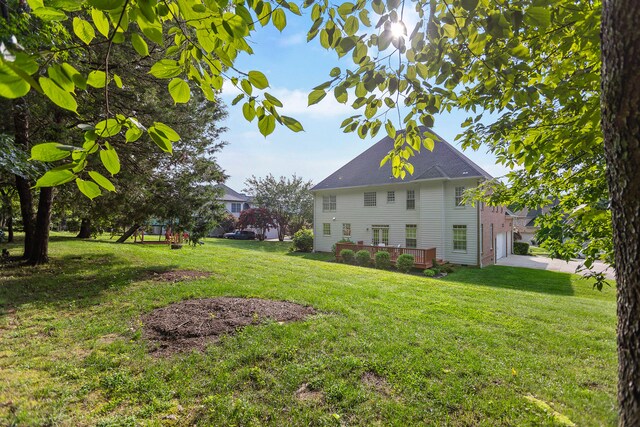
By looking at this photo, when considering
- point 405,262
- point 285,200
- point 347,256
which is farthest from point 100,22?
point 285,200

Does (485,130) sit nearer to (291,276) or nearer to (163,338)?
(163,338)

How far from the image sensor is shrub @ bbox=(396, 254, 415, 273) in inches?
617

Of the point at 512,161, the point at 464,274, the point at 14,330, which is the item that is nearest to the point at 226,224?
the point at 464,274

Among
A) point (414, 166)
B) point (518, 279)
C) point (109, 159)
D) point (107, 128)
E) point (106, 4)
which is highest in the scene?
point (414, 166)

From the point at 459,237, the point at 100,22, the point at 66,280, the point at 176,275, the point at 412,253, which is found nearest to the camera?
the point at 100,22

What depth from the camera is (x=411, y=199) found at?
63.5 feet

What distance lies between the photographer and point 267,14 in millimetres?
1537

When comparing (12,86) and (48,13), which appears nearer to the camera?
(12,86)

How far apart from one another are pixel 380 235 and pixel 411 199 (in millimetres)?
3336

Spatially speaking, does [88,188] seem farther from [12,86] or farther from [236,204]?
[236,204]

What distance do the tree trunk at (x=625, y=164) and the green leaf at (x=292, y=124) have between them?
3.45ft

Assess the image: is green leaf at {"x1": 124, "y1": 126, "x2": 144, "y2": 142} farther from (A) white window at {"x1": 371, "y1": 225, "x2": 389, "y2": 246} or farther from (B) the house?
(B) the house

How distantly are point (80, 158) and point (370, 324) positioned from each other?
4.73 meters

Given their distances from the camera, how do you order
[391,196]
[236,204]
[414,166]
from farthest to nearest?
1. [236,204]
2. [391,196]
3. [414,166]
